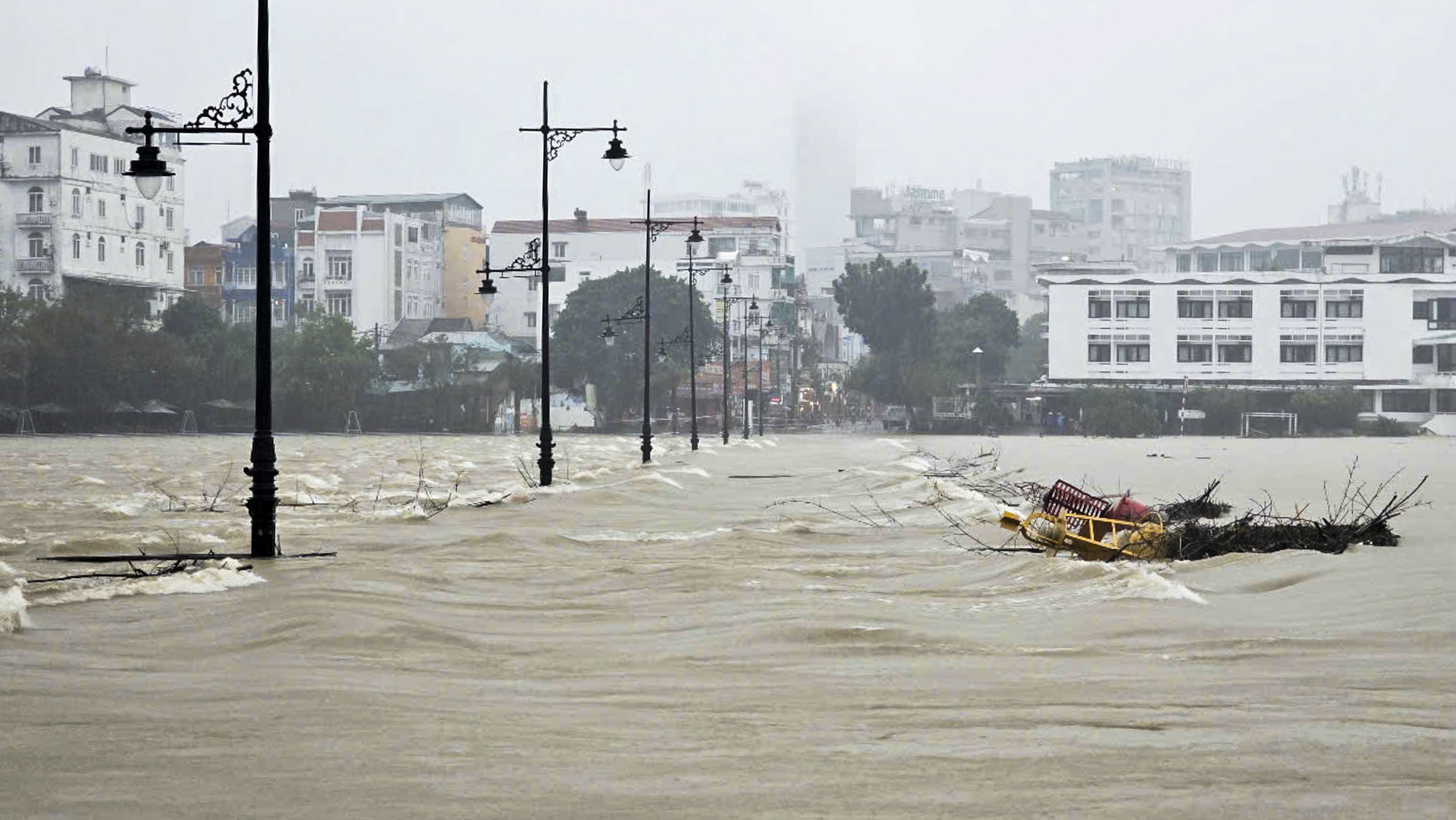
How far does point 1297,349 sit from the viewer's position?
11456cm

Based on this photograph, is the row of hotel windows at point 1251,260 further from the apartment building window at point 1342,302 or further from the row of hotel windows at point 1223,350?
the row of hotel windows at point 1223,350

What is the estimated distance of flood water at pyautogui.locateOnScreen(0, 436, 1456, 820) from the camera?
703 centimetres

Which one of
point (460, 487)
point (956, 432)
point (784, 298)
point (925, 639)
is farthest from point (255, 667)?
point (784, 298)

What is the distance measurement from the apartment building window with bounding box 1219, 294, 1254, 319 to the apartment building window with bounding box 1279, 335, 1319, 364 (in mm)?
2432

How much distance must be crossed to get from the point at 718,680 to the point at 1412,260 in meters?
121

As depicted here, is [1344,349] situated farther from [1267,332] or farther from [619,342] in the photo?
[619,342]

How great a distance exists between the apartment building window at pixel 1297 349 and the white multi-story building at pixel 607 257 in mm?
40590

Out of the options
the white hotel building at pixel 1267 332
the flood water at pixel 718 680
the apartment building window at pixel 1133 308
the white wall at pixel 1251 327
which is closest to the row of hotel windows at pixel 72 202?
the white wall at pixel 1251 327

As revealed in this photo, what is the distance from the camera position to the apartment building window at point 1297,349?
114375 millimetres

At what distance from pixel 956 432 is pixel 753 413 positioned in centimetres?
1240

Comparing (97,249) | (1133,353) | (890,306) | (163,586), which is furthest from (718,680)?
(890,306)

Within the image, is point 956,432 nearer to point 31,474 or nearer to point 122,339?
point 122,339

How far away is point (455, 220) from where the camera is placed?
488 feet

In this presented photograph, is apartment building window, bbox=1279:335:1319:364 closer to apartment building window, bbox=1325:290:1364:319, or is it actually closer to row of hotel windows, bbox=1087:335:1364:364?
row of hotel windows, bbox=1087:335:1364:364
